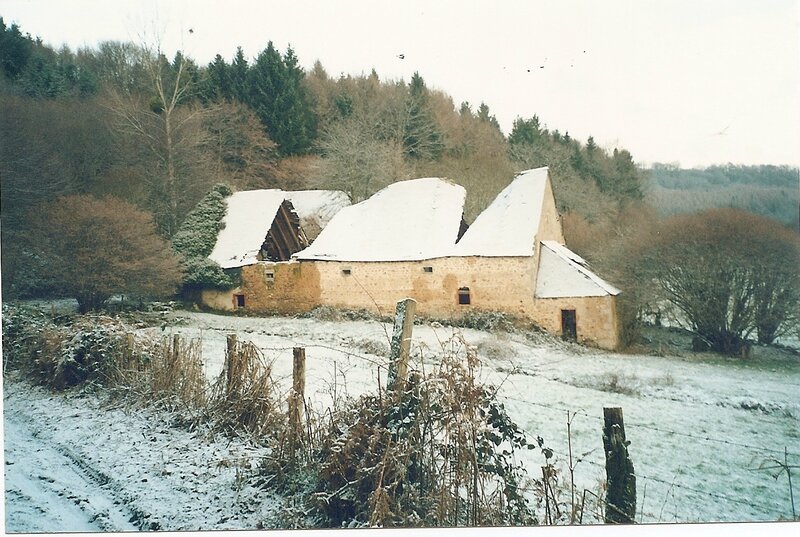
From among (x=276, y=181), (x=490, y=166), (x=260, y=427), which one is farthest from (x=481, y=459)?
(x=276, y=181)

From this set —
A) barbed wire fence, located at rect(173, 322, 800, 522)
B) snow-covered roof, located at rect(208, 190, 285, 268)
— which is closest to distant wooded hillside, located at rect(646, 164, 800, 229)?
barbed wire fence, located at rect(173, 322, 800, 522)

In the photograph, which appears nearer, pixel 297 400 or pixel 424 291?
pixel 297 400

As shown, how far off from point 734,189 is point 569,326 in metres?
1.44

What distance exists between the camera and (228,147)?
3.79m

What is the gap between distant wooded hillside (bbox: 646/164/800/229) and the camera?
3.32m

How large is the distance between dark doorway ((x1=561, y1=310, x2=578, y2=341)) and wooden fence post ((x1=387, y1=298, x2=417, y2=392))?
129cm

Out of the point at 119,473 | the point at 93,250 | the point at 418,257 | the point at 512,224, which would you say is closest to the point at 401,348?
the point at 418,257

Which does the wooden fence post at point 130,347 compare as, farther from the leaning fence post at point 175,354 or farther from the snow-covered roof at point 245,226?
the snow-covered roof at point 245,226

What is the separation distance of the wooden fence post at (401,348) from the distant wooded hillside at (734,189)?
2.04 m

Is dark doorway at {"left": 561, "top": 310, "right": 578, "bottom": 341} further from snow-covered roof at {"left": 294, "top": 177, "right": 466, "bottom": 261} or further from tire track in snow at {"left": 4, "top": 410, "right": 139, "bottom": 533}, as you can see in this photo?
tire track in snow at {"left": 4, "top": 410, "right": 139, "bottom": 533}

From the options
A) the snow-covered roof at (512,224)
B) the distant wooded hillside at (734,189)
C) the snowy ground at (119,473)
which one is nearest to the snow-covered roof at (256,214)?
the snow-covered roof at (512,224)

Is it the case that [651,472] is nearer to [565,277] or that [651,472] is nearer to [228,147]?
[565,277]

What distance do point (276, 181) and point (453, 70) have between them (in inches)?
62.1

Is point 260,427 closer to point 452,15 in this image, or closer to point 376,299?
point 376,299
